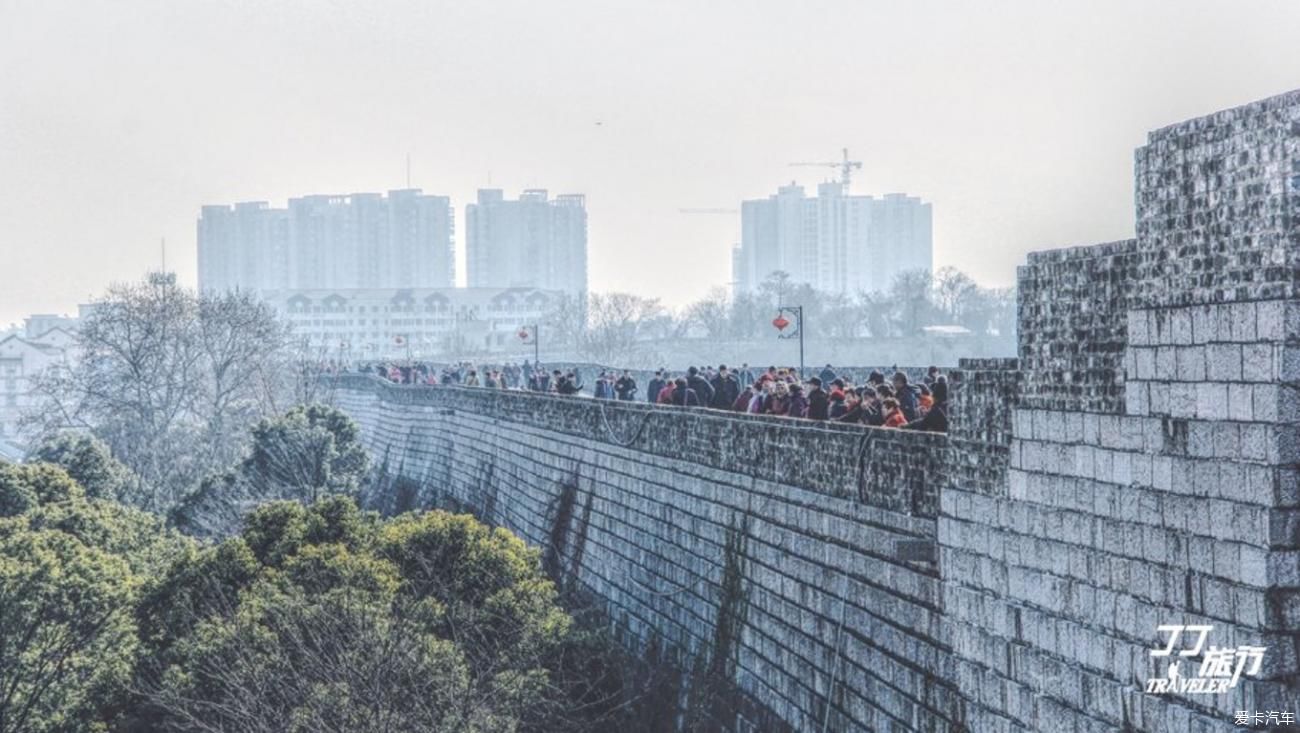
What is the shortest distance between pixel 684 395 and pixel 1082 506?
14.8 metres

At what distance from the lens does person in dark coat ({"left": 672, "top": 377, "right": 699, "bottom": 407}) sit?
25.7 meters

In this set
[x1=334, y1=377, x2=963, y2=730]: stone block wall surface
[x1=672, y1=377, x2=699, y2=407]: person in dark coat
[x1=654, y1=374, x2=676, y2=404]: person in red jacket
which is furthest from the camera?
[x1=654, y1=374, x2=676, y2=404]: person in red jacket

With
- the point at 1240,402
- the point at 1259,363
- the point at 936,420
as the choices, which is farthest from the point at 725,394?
the point at 1259,363

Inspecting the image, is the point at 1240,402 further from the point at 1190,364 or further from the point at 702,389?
the point at 702,389

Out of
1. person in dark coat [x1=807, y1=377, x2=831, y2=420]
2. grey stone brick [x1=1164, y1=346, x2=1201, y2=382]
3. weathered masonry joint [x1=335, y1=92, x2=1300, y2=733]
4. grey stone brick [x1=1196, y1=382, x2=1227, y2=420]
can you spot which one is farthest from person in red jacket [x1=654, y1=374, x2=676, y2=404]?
grey stone brick [x1=1196, y1=382, x2=1227, y2=420]

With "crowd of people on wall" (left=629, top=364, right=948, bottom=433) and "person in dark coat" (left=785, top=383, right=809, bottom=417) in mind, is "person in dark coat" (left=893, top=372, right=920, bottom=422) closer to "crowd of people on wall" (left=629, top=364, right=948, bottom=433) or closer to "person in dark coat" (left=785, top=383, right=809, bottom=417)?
"crowd of people on wall" (left=629, top=364, right=948, bottom=433)

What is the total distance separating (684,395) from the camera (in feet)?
85.1

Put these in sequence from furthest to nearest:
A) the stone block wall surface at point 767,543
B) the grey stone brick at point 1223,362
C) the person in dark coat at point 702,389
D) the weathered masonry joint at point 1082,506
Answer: the person in dark coat at point 702,389
the stone block wall surface at point 767,543
the grey stone brick at point 1223,362
the weathered masonry joint at point 1082,506

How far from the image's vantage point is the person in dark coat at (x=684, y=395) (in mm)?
25734

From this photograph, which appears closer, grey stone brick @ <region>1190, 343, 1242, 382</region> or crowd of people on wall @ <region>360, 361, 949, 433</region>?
grey stone brick @ <region>1190, 343, 1242, 382</region>

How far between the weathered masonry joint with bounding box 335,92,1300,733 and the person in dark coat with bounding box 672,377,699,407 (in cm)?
638

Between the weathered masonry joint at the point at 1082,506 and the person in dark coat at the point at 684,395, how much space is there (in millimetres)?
6382

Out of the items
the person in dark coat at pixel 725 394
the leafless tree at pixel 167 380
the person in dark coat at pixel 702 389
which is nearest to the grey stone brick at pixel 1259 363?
the person in dark coat at pixel 725 394

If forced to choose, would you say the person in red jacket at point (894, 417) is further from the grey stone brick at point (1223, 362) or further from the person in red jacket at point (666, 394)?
the person in red jacket at point (666, 394)
